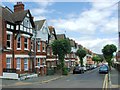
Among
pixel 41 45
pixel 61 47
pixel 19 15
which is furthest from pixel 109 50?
pixel 19 15

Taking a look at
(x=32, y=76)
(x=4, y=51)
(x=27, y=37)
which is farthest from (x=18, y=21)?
(x=32, y=76)

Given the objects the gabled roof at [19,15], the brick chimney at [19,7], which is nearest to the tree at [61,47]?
the brick chimney at [19,7]

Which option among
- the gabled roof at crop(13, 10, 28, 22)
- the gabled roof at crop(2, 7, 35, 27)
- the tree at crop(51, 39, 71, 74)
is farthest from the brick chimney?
the tree at crop(51, 39, 71, 74)

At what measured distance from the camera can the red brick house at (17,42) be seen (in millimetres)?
29708

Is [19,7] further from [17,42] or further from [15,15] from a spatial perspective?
[17,42]

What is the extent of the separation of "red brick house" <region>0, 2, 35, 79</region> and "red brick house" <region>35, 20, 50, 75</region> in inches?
90.2

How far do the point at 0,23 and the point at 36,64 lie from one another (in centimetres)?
1111

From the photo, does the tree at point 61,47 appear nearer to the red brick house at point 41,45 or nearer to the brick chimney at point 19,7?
the red brick house at point 41,45

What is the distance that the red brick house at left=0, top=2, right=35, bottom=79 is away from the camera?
29.7 m

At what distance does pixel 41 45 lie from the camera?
40.6m

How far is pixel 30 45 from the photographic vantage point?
3572cm

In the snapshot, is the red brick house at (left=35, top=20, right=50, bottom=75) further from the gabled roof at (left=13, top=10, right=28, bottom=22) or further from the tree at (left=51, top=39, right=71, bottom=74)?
the gabled roof at (left=13, top=10, right=28, bottom=22)

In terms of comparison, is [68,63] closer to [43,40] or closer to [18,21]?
[43,40]

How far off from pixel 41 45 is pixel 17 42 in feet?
28.2
